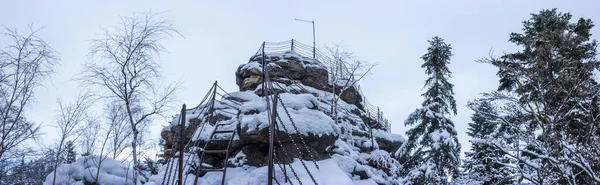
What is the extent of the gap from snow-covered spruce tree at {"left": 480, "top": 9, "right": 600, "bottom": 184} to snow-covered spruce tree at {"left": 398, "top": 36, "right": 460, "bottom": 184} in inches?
96.6

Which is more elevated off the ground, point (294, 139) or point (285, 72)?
point (285, 72)

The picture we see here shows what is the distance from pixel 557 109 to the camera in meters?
14.9

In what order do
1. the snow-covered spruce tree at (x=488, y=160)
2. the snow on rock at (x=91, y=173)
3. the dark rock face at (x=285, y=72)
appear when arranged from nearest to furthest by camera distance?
the snow-covered spruce tree at (x=488, y=160)
the snow on rock at (x=91, y=173)
the dark rock face at (x=285, y=72)

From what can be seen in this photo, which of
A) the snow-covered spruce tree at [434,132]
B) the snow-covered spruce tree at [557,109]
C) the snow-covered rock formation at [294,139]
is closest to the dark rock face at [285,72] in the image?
the snow-covered rock formation at [294,139]

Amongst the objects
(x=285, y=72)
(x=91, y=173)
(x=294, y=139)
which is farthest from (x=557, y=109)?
(x=91, y=173)

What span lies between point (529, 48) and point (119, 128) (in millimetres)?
23235

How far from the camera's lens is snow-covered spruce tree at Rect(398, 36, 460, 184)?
16719 millimetres

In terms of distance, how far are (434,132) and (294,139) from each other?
7855 mm

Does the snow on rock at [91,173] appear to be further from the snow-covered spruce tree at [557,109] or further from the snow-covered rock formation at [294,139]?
the snow-covered spruce tree at [557,109]

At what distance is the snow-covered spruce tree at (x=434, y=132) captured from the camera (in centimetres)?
1672

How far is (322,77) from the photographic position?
25.2 metres

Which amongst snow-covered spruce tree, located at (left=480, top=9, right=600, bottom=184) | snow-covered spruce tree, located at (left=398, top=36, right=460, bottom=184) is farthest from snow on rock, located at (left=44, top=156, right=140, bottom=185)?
snow-covered spruce tree, located at (left=480, top=9, right=600, bottom=184)

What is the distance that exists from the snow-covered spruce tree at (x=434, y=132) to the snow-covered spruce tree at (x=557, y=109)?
96.6 inches

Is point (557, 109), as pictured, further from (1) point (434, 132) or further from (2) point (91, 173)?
(2) point (91, 173)
